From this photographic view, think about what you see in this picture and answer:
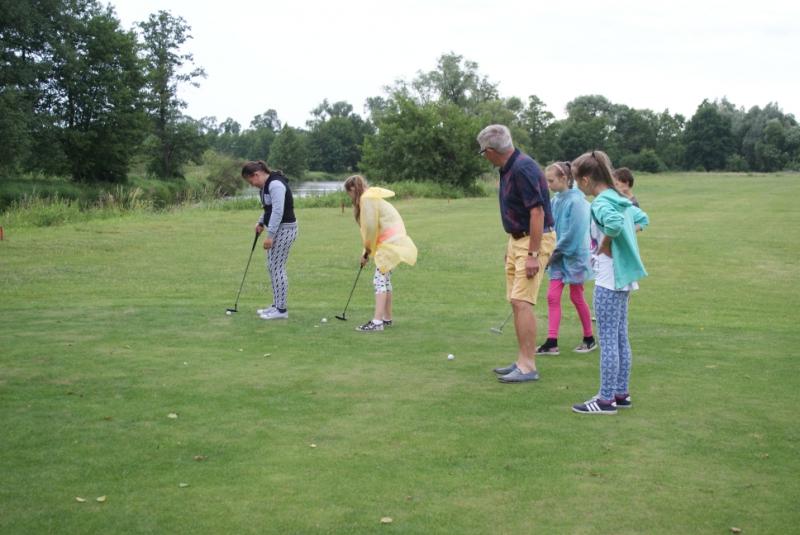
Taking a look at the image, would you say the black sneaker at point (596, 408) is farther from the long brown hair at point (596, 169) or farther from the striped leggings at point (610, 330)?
the long brown hair at point (596, 169)

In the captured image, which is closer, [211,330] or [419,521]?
[419,521]

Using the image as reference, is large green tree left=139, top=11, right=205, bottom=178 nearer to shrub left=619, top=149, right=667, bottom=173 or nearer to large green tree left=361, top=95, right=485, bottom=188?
large green tree left=361, top=95, right=485, bottom=188

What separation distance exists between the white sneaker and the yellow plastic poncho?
1643 millimetres

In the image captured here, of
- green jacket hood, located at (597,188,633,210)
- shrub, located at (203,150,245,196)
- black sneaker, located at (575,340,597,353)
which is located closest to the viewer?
green jacket hood, located at (597,188,633,210)

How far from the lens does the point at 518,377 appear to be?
7828mm

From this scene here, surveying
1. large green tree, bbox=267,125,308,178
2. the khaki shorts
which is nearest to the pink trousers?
the khaki shorts

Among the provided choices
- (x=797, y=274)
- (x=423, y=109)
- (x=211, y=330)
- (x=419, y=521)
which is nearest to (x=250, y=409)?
(x=419, y=521)

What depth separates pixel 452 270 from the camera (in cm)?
1852

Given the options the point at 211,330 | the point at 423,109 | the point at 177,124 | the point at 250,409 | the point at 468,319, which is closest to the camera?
the point at 250,409

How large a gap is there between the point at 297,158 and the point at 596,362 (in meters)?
96.6

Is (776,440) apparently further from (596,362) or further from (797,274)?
(797,274)

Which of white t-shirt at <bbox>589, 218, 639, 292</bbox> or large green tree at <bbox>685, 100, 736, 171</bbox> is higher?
large green tree at <bbox>685, 100, 736, 171</bbox>

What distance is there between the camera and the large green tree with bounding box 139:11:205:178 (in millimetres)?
73375

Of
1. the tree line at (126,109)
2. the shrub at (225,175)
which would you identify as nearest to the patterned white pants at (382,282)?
the tree line at (126,109)
